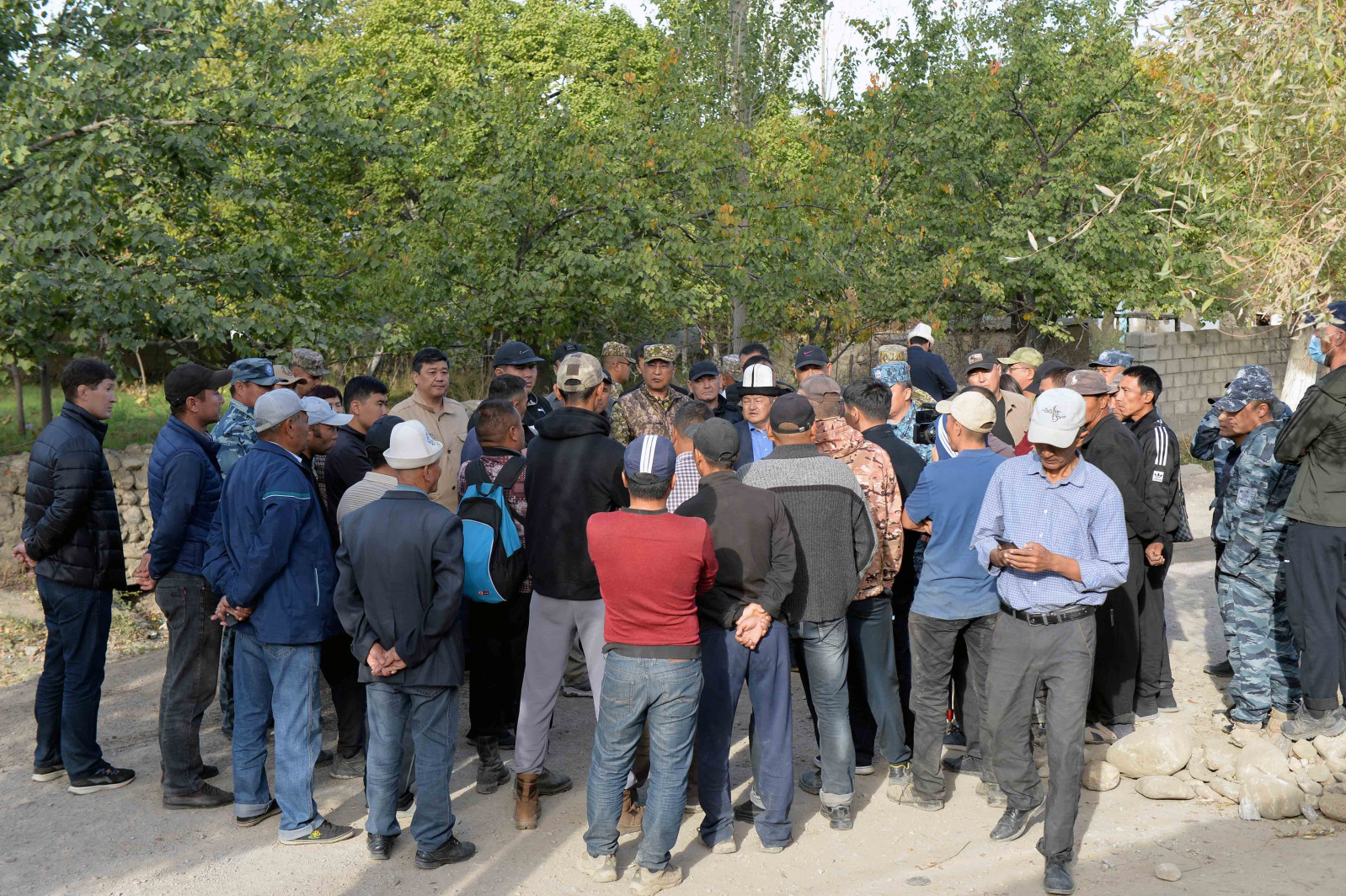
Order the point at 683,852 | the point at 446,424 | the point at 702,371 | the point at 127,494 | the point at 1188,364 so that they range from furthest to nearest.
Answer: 1. the point at 1188,364
2. the point at 127,494
3. the point at 702,371
4. the point at 446,424
5. the point at 683,852

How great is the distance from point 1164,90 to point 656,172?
744 centimetres

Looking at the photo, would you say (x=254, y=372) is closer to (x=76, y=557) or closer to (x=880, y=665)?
(x=76, y=557)

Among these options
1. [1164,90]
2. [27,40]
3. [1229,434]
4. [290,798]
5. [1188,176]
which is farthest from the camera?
[27,40]

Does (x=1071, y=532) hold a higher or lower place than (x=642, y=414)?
lower

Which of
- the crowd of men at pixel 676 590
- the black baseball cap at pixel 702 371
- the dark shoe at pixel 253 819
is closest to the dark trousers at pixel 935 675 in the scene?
the crowd of men at pixel 676 590

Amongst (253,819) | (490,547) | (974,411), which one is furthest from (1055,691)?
(253,819)

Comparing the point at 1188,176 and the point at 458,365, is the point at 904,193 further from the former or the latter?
the point at 1188,176

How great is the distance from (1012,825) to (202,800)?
378 cm

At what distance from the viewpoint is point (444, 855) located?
4.66 metres

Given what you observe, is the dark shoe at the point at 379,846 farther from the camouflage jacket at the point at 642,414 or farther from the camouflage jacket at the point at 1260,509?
the camouflage jacket at the point at 1260,509

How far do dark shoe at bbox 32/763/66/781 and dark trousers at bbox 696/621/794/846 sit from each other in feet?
11.1

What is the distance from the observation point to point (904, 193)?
17406 millimetres

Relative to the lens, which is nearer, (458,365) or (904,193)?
(458,365)

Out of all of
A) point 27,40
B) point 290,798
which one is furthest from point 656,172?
point 290,798
